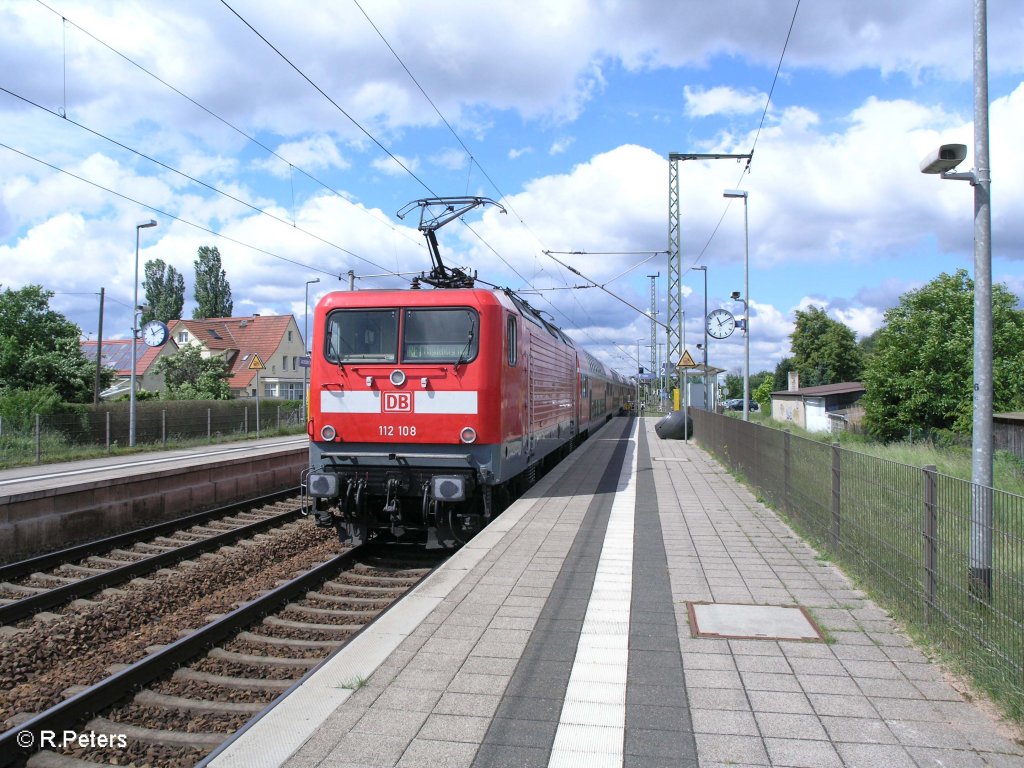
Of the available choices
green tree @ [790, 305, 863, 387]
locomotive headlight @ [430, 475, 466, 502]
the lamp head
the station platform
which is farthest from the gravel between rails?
green tree @ [790, 305, 863, 387]

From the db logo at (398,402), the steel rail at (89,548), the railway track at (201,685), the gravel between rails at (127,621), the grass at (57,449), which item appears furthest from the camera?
the grass at (57,449)

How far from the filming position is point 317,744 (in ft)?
11.6

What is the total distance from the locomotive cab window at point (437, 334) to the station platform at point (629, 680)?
100 inches

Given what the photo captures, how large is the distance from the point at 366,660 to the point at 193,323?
189 ft

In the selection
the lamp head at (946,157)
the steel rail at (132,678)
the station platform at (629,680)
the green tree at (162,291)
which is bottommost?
the steel rail at (132,678)

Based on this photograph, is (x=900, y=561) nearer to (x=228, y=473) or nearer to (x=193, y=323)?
(x=228, y=473)

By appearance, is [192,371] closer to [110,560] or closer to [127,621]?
[110,560]

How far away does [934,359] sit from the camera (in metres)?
31.0

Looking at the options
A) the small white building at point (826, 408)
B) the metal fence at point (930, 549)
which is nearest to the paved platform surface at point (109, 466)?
the metal fence at point (930, 549)

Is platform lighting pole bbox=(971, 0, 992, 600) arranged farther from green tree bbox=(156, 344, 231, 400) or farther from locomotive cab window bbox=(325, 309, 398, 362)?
green tree bbox=(156, 344, 231, 400)

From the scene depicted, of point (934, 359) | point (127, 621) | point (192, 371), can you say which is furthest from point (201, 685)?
point (192, 371)

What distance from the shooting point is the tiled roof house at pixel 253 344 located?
5481 cm

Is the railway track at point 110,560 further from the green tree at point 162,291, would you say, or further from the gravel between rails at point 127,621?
the green tree at point 162,291

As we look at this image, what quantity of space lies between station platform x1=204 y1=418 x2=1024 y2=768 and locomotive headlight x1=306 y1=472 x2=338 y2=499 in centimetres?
200
